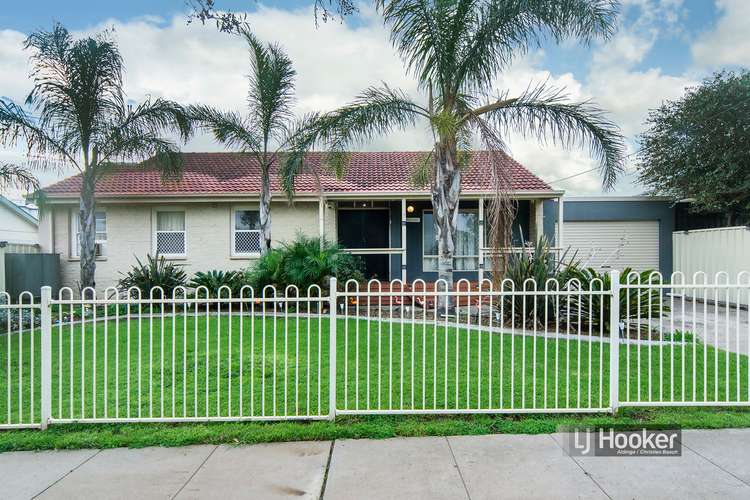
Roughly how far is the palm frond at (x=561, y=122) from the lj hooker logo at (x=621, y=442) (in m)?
5.90

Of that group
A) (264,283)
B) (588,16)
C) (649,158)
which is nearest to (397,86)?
(588,16)

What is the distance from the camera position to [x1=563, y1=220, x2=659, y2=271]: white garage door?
16.3 m

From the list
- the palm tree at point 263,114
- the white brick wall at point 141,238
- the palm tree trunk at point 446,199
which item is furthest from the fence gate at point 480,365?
the white brick wall at point 141,238

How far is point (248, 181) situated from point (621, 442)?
12.7m

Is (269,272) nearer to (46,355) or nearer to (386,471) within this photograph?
(46,355)

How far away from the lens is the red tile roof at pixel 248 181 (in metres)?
13.7

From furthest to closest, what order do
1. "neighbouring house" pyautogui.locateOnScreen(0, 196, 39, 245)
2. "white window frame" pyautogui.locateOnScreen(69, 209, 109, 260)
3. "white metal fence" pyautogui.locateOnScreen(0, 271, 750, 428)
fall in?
"neighbouring house" pyautogui.locateOnScreen(0, 196, 39, 245) < "white window frame" pyautogui.locateOnScreen(69, 209, 109, 260) < "white metal fence" pyautogui.locateOnScreen(0, 271, 750, 428)

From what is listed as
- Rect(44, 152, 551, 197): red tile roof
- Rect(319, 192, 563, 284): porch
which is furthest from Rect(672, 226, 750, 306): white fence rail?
Rect(44, 152, 551, 197): red tile roof

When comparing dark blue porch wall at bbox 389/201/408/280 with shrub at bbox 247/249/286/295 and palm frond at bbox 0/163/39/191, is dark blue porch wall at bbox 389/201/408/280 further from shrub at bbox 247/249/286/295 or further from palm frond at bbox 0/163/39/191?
palm frond at bbox 0/163/39/191

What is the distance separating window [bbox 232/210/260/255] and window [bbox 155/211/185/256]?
1621 millimetres

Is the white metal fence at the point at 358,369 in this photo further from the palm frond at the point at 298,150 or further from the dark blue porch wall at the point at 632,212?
the dark blue porch wall at the point at 632,212

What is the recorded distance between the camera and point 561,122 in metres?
8.77

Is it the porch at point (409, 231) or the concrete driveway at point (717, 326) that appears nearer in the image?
the concrete driveway at point (717, 326)

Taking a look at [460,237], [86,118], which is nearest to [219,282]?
[86,118]
